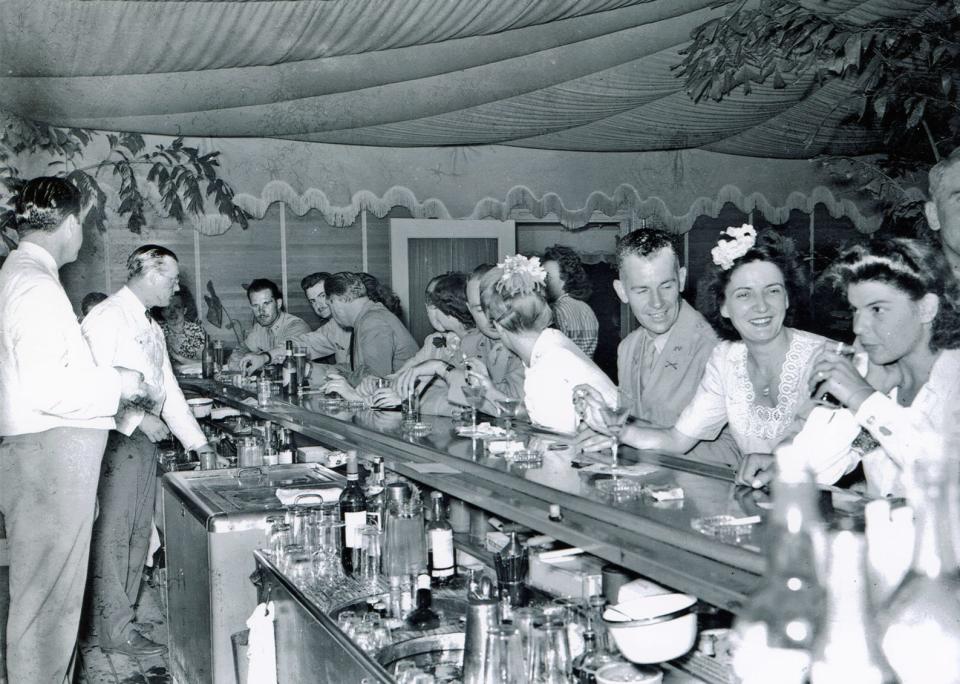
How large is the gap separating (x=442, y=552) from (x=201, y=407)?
123 inches

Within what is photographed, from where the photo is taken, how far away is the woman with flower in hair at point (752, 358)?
2490 millimetres

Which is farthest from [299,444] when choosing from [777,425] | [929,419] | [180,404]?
[929,419]

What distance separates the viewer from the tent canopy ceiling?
13.0ft

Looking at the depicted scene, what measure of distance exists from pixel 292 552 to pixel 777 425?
138 centimetres

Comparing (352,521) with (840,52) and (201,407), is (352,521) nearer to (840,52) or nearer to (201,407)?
(840,52)

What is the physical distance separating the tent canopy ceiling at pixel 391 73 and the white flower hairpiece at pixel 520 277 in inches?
51.6

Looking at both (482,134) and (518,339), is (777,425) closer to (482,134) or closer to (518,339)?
(518,339)

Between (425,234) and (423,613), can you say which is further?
(425,234)

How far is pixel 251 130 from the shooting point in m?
5.28

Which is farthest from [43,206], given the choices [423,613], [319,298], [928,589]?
[319,298]

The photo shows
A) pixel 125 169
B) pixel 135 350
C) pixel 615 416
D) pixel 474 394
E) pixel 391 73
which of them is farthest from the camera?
pixel 125 169

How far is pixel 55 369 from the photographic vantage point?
3.04m

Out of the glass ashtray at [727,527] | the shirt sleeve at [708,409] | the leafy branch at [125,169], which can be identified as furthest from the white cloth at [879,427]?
the leafy branch at [125,169]

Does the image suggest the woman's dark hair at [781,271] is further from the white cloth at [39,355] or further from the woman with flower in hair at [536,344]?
the white cloth at [39,355]
